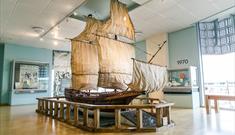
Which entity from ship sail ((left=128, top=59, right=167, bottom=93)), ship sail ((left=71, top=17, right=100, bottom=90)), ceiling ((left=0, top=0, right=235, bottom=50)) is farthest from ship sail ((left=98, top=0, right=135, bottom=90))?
ship sail ((left=128, top=59, right=167, bottom=93))

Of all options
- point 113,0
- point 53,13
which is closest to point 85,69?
point 53,13

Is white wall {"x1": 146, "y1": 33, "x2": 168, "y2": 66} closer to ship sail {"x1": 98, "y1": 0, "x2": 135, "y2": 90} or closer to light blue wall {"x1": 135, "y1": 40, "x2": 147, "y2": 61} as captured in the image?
light blue wall {"x1": 135, "y1": 40, "x2": 147, "y2": 61}

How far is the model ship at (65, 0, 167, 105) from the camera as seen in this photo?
4.95 metres

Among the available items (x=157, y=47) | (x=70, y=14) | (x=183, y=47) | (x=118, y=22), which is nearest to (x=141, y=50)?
(x=157, y=47)

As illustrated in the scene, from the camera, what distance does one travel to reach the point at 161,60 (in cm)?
938

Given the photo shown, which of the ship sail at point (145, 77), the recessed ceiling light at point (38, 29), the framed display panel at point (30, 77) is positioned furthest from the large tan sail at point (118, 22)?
the framed display panel at point (30, 77)

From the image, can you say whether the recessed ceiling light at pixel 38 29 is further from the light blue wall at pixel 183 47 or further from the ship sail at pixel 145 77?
the light blue wall at pixel 183 47

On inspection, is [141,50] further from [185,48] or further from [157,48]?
[185,48]

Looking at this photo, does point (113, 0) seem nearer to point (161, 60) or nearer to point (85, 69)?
point (85, 69)

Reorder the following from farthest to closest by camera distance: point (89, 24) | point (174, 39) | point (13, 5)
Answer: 1. point (174, 39)
2. point (89, 24)
3. point (13, 5)

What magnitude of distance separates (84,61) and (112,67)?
191 cm

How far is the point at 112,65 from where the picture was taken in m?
6.66

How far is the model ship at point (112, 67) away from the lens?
4953 mm

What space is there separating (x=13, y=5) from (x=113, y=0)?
318 cm
